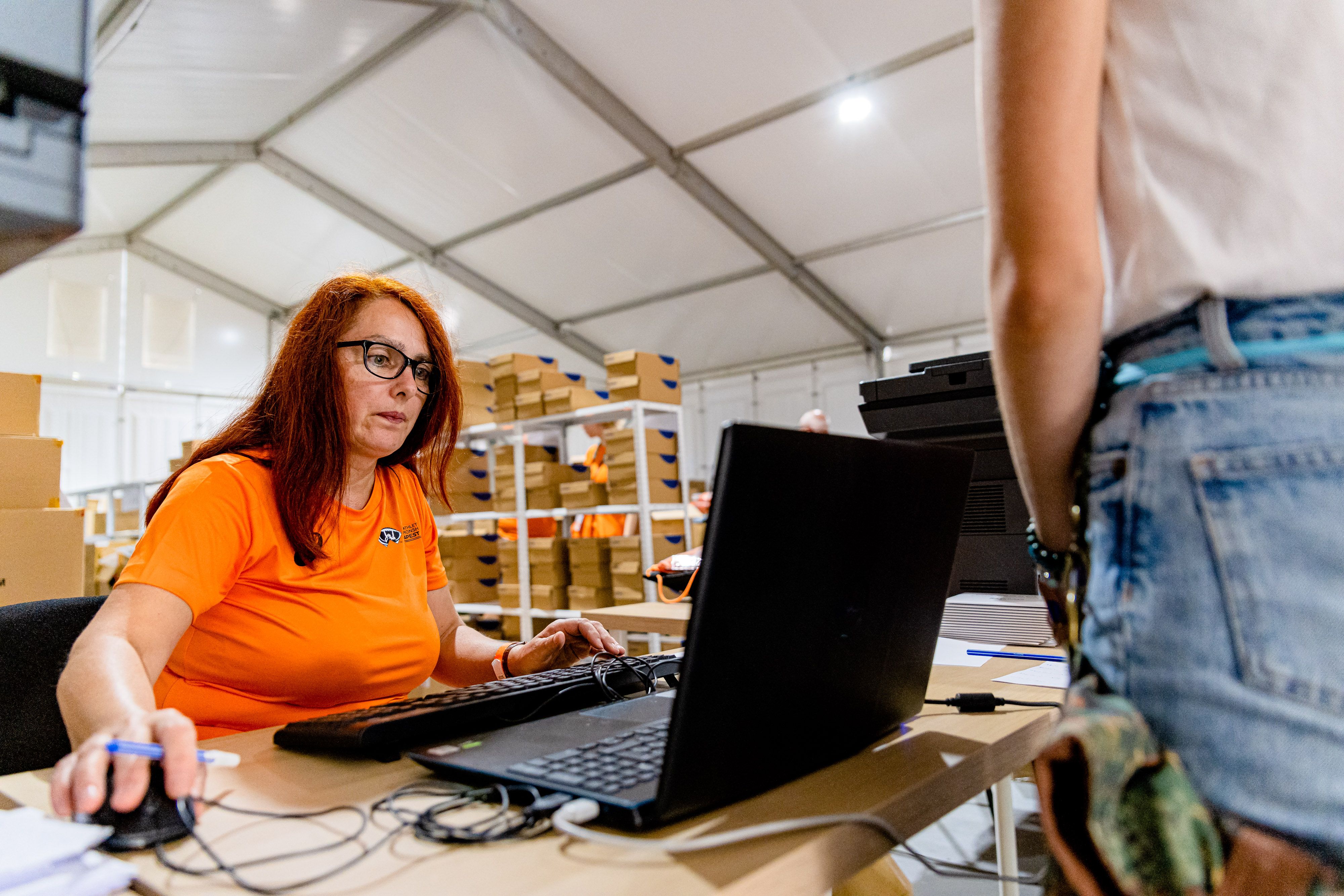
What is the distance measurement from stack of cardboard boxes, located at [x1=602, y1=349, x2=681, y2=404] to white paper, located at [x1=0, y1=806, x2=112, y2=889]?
12.9 ft

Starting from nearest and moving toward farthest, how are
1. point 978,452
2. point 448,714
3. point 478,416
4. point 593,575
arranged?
point 448,714 < point 978,452 < point 593,575 < point 478,416

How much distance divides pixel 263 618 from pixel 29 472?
7.94 feet

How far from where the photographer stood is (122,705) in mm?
702

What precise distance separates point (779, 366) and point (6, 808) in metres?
8.55

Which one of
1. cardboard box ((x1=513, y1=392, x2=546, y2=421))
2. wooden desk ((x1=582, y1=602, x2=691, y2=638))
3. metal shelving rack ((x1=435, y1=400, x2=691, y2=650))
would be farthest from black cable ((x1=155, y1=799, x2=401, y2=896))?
cardboard box ((x1=513, y1=392, x2=546, y2=421))

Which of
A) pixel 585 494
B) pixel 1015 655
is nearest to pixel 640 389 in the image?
pixel 585 494

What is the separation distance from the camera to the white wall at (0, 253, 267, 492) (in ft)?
26.5

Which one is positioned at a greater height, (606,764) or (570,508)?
(570,508)

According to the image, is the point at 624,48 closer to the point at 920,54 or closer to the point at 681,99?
the point at 681,99

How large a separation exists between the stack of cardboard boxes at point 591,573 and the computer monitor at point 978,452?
3.18 meters

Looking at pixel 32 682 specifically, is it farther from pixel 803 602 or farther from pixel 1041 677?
pixel 1041 677

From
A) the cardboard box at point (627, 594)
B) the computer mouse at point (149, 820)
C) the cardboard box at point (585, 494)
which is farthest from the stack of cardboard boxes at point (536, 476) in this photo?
the computer mouse at point (149, 820)

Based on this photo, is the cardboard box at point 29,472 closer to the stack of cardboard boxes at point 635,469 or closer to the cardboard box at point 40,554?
the cardboard box at point 40,554

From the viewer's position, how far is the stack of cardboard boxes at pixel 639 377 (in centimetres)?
450
